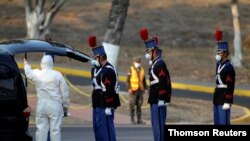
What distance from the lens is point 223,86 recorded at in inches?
589

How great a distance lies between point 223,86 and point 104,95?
2.42 metres

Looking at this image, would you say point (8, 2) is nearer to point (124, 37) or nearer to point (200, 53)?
point (124, 37)

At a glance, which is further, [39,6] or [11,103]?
[39,6]

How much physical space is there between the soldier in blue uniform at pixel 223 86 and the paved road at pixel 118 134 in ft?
9.35

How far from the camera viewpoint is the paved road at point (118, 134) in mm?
A: 17562

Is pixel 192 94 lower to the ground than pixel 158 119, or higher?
lower

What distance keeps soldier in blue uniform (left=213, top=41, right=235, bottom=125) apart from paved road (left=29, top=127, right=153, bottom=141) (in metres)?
2.85

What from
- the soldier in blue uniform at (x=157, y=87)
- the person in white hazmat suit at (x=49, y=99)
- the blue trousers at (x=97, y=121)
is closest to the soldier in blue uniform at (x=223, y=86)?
the soldier in blue uniform at (x=157, y=87)

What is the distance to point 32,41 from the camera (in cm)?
1417

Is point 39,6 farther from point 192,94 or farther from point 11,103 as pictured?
point 11,103

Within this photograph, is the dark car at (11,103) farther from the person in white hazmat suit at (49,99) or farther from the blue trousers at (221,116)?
the blue trousers at (221,116)

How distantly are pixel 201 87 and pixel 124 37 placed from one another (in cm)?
1209

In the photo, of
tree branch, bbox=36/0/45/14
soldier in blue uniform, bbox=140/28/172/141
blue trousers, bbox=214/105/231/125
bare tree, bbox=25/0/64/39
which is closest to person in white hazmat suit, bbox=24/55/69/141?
soldier in blue uniform, bbox=140/28/172/141

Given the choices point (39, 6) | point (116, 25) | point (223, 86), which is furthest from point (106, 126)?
point (39, 6)
